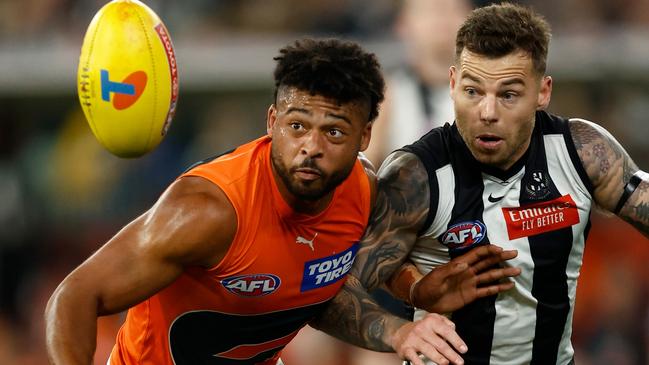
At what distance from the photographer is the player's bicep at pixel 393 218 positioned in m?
4.38

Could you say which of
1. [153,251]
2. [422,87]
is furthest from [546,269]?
[422,87]

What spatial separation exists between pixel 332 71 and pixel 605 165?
1.04 metres

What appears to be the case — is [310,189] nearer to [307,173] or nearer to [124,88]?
[307,173]

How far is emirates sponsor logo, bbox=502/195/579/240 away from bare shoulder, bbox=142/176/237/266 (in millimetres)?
1015

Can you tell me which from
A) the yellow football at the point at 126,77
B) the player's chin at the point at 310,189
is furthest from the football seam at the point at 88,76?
the player's chin at the point at 310,189

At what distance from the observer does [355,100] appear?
424 centimetres

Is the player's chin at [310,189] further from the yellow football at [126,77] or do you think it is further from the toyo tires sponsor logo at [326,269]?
the yellow football at [126,77]

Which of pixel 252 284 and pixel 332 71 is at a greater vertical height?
pixel 332 71

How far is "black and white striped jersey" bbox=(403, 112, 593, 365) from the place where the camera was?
4.41 meters

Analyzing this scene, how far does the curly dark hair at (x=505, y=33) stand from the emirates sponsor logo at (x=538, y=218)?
49 cm

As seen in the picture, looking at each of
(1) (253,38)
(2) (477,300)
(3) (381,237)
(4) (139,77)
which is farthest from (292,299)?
(1) (253,38)

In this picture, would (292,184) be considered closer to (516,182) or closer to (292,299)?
(292,299)

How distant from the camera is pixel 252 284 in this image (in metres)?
4.34

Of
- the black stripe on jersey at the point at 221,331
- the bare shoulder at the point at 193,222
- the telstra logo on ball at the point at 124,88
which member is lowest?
the black stripe on jersey at the point at 221,331
